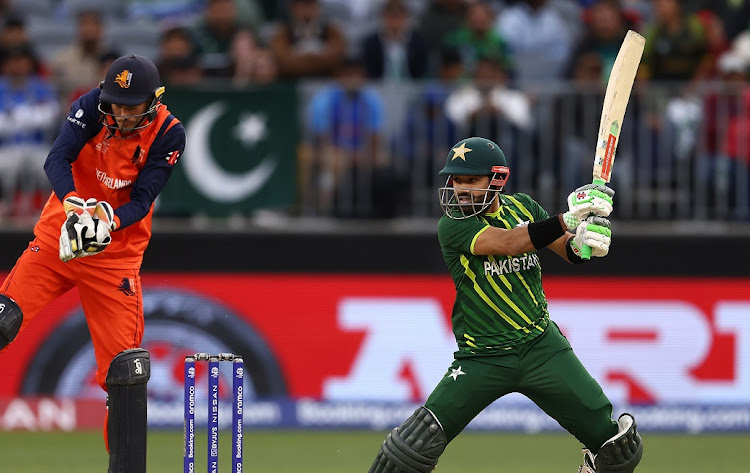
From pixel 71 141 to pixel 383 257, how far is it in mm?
4671

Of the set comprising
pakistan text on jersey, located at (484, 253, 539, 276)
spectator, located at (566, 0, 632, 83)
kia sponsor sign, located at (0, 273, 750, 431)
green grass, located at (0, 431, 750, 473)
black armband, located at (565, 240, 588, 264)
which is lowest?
green grass, located at (0, 431, 750, 473)

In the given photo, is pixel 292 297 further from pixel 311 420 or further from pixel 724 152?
pixel 724 152

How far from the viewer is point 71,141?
718 centimetres

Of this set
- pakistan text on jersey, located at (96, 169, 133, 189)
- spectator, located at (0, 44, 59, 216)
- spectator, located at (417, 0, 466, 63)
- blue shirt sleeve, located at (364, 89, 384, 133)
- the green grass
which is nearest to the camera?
pakistan text on jersey, located at (96, 169, 133, 189)

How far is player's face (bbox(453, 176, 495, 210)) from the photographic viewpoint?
6.93 metres

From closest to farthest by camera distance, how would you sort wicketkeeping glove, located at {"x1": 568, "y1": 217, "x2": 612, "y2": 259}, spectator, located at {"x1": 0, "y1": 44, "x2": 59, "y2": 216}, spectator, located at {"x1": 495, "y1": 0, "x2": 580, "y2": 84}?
wicketkeeping glove, located at {"x1": 568, "y1": 217, "x2": 612, "y2": 259}
spectator, located at {"x1": 0, "y1": 44, "x2": 59, "y2": 216}
spectator, located at {"x1": 495, "y1": 0, "x2": 580, "y2": 84}

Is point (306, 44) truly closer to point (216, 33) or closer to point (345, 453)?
point (216, 33)

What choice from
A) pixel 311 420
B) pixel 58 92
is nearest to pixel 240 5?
pixel 58 92

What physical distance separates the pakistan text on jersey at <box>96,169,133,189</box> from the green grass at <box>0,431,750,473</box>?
8.06ft

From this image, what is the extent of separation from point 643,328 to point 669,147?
1587 millimetres

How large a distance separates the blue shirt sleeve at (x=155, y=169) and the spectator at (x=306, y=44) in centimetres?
478

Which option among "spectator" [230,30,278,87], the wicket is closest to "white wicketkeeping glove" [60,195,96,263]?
the wicket

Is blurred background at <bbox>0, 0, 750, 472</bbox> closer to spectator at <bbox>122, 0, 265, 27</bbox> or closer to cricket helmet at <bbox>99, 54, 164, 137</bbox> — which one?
spectator at <bbox>122, 0, 265, 27</bbox>

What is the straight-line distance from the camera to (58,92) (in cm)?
1120
